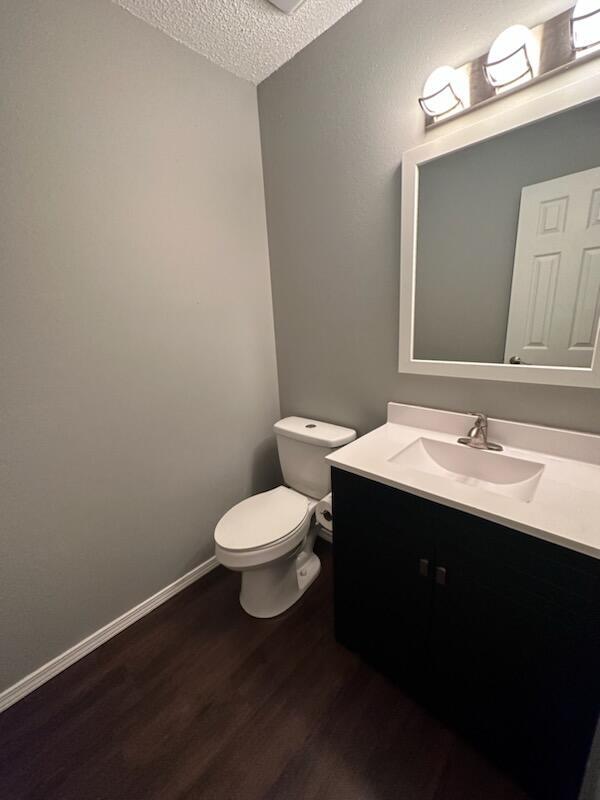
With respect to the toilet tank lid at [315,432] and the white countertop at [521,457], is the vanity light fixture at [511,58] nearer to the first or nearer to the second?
the white countertop at [521,457]

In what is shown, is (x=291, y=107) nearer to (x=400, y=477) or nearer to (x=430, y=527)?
(x=400, y=477)

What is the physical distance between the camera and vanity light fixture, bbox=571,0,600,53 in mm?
824

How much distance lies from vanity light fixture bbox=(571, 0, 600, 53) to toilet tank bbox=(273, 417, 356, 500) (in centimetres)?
139

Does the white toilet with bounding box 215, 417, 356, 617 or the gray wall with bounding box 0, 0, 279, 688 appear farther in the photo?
the white toilet with bounding box 215, 417, 356, 617

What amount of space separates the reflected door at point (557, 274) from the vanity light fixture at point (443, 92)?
37 centimetres

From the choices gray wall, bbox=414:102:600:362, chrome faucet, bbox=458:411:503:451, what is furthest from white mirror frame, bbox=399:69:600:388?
chrome faucet, bbox=458:411:503:451

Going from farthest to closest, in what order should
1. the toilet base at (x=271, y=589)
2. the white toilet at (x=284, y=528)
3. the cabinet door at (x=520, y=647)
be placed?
the toilet base at (x=271, y=589) < the white toilet at (x=284, y=528) < the cabinet door at (x=520, y=647)

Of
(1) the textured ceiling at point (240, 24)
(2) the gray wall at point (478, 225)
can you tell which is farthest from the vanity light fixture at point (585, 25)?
(1) the textured ceiling at point (240, 24)

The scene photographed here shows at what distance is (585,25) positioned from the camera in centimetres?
84

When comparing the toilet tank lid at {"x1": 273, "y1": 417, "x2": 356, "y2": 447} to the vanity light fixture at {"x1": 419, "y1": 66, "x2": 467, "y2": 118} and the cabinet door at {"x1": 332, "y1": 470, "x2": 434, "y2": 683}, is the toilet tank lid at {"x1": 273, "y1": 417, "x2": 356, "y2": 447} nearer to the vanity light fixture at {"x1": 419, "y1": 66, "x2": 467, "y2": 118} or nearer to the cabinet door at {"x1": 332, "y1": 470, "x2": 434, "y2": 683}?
the cabinet door at {"x1": 332, "y1": 470, "x2": 434, "y2": 683}

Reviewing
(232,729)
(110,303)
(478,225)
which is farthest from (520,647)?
(110,303)

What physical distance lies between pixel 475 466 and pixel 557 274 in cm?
66

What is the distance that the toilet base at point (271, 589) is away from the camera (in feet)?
4.83

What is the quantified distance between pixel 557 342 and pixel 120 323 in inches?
61.5
